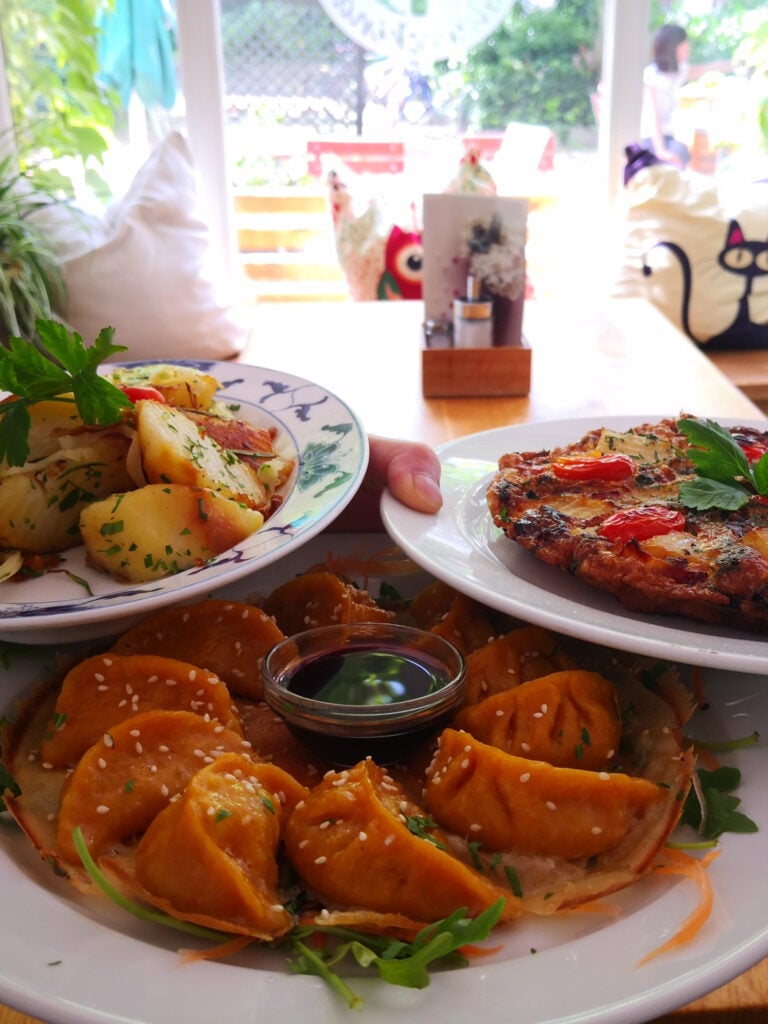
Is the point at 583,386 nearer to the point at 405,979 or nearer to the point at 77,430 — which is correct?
the point at 77,430

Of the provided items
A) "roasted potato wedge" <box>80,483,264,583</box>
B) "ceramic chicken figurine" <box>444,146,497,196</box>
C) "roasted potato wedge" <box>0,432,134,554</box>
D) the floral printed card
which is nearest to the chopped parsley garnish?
"roasted potato wedge" <box>80,483,264,583</box>

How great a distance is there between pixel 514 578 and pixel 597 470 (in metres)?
0.27

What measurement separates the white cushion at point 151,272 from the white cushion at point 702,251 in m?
1.87

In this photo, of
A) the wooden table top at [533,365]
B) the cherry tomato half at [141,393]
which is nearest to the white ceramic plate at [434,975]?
the cherry tomato half at [141,393]

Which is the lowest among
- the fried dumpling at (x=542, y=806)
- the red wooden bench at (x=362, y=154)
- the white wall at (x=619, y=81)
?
the fried dumpling at (x=542, y=806)

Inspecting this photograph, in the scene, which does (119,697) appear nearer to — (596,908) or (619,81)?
(596,908)

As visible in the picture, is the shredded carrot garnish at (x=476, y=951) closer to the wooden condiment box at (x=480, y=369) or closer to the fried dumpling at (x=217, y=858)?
the fried dumpling at (x=217, y=858)

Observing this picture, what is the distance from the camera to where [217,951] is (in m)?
0.73

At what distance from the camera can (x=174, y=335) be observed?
10.6ft

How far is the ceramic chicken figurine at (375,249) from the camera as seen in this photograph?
423 cm

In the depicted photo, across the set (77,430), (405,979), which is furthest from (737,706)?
(77,430)

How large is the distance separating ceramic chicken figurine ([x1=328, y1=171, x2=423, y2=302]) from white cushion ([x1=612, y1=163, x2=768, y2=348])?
987mm

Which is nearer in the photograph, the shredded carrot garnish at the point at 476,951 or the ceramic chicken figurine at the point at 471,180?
the shredded carrot garnish at the point at 476,951

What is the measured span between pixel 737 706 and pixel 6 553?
2.86ft
